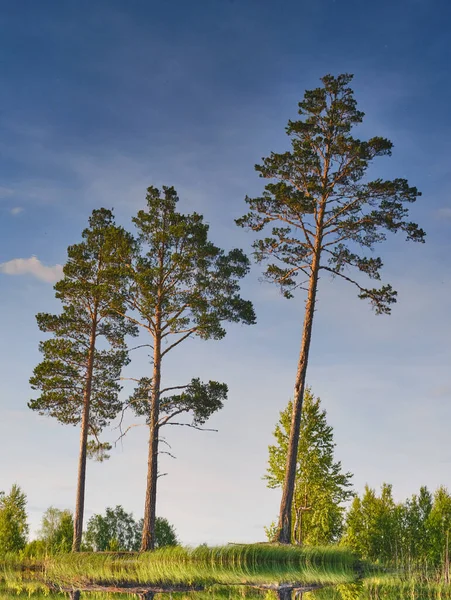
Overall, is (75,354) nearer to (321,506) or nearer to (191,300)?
(191,300)

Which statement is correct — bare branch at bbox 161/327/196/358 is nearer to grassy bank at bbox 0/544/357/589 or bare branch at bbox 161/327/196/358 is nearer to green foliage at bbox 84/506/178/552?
grassy bank at bbox 0/544/357/589

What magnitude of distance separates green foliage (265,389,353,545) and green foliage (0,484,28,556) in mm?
17107

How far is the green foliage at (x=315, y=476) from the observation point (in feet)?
103

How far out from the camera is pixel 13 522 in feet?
129

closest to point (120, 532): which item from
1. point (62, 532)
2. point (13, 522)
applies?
point (62, 532)

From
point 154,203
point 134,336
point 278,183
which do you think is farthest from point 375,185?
point 134,336

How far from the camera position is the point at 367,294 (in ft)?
70.8

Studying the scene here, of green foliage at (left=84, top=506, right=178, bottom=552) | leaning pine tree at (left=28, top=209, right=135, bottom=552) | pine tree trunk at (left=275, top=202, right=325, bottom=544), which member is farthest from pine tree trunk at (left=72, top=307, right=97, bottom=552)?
green foliage at (left=84, top=506, right=178, bottom=552)

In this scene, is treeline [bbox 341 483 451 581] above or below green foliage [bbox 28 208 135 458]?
below

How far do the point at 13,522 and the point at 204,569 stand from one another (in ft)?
93.0

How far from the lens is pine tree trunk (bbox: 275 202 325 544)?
18.8m

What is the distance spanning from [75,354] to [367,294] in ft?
44.1

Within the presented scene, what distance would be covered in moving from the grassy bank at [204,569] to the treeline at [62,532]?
5394 millimetres

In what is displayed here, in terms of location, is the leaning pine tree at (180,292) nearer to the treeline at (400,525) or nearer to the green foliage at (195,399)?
the green foliage at (195,399)
